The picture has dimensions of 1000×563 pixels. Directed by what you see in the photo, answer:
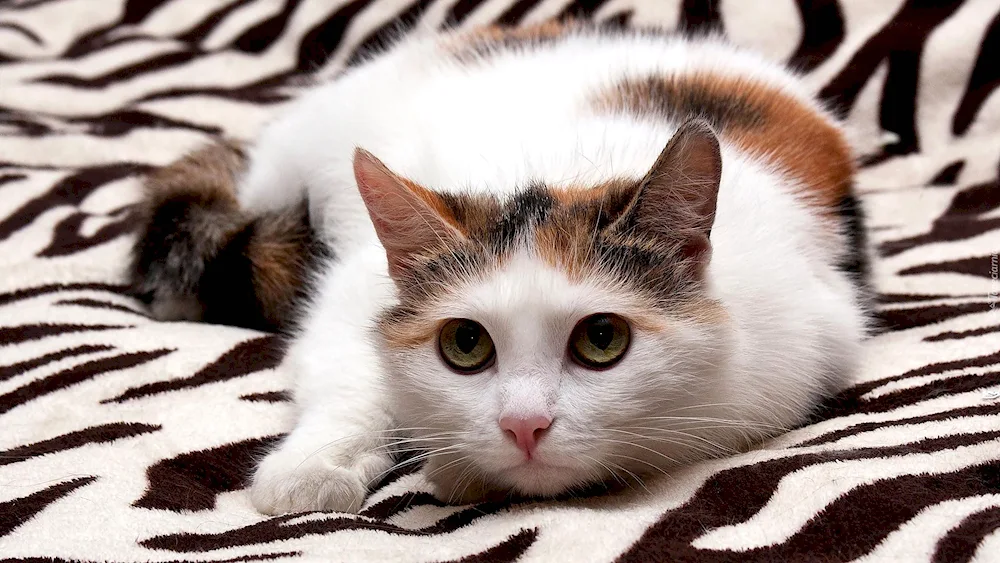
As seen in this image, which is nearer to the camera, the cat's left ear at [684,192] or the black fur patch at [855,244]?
the cat's left ear at [684,192]

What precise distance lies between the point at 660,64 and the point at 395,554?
1056 millimetres

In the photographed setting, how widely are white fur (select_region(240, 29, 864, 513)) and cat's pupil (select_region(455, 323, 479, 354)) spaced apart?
2 cm

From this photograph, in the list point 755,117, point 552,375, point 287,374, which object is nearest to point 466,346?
point 552,375

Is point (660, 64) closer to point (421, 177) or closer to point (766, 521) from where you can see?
point (421, 177)

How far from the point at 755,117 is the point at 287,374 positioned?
2.79ft

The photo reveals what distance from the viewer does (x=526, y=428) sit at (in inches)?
35.6

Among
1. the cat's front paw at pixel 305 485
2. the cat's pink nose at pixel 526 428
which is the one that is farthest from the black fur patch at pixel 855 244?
the cat's front paw at pixel 305 485

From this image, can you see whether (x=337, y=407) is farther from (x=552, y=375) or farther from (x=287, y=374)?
(x=552, y=375)

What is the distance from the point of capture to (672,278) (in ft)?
3.36

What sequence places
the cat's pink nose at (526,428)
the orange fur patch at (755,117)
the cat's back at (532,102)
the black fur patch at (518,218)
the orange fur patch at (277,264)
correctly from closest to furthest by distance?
the cat's pink nose at (526,428) < the black fur patch at (518,218) < the cat's back at (532,102) < the orange fur patch at (755,117) < the orange fur patch at (277,264)

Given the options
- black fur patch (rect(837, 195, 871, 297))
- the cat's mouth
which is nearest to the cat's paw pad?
the cat's mouth

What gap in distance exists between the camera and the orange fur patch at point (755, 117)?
1.40 meters

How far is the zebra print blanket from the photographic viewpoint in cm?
92

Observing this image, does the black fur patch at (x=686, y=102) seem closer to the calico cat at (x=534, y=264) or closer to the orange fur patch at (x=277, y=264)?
the calico cat at (x=534, y=264)
